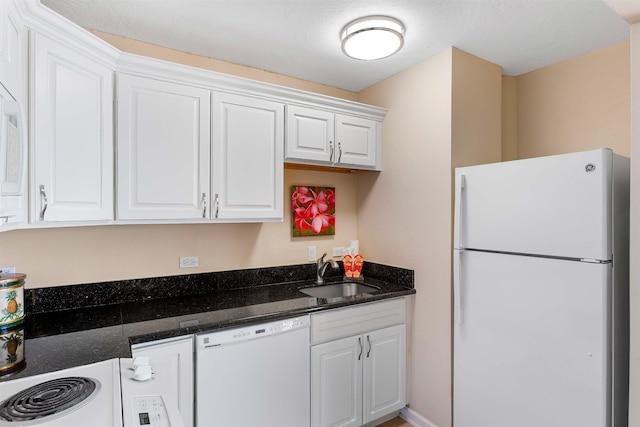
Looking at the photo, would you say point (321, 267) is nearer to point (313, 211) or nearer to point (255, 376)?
point (313, 211)

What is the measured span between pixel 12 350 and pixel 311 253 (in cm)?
186

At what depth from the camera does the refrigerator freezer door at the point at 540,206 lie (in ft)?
4.91

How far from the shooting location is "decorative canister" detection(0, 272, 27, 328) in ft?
4.89

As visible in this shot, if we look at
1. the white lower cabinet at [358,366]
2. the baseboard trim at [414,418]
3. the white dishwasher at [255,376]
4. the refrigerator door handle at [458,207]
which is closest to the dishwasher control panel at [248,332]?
the white dishwasher at [255,376]

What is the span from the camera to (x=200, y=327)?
1.69 m

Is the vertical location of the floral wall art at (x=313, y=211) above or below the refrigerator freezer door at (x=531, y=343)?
above

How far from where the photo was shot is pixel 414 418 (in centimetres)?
246

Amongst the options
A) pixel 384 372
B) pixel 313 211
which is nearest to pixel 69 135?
pixel 313 211

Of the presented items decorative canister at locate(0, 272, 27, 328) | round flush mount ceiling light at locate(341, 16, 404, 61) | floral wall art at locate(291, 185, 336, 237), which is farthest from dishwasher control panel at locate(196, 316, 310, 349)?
round flush mount ceiling light at locate(341, 16, 404, 61)

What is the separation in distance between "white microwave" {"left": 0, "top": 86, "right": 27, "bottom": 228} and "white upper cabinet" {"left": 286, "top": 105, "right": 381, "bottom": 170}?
56.1 inches

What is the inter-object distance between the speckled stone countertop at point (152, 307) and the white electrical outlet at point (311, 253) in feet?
0.38

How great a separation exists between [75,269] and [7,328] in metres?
0.48

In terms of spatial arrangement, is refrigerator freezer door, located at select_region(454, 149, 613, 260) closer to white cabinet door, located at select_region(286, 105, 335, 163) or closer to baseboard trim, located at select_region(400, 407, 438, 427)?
white cabinet door, located at select_region(286, 105, 335, 163)

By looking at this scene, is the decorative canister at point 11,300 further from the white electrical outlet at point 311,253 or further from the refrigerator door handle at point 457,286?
the refrigerator door handle at point 457,286
